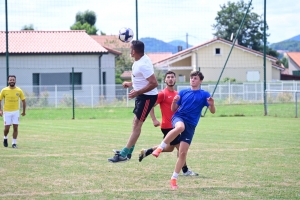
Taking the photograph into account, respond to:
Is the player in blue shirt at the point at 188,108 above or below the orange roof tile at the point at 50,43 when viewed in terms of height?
below

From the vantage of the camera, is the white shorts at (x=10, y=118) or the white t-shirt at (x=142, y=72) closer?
the white t-shirt at (x=142, y=72)

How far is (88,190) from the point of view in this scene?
798 centimetres

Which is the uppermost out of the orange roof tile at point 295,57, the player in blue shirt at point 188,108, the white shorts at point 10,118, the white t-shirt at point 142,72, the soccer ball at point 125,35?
the orange roof tile at point 295,57

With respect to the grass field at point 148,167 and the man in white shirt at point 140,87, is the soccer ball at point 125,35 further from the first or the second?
the man in white shirt at point 140,87

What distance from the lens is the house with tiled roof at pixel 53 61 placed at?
116 ft

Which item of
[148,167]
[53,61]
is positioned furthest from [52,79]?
[148,167]

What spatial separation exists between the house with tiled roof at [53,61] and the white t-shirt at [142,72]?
79.9ft

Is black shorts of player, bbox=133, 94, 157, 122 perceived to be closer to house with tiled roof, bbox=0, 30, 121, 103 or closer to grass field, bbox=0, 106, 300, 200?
grass field, bbox=0, 106, 300, 200

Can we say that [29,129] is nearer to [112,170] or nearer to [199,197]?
[112,170]

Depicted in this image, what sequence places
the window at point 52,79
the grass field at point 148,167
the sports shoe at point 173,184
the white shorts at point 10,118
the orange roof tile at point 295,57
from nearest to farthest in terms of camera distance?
the grass field at point 148,167 < the sports shoe at point 173,184 < the white shorts at point 10,118 < the window at point 52,79 < the orange roof tile at point 295,57

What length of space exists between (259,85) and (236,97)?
6.61ft

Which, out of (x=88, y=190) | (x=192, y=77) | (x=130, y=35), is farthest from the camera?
(x=130, y=35)

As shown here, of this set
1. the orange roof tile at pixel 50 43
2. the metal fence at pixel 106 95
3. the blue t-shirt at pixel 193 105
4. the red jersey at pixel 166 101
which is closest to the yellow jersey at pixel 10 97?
the red jersey at pixel 166 101

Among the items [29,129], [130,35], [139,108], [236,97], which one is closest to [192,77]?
[139,108]
